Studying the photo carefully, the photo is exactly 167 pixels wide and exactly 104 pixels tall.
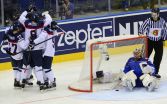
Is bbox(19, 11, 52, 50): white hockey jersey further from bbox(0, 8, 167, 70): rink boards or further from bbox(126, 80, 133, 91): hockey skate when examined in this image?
bbox(0, 8, 167, 70): rink boards

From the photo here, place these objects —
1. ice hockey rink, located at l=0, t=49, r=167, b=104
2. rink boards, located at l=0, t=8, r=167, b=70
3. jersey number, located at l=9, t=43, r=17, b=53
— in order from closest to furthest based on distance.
→ 1. ice hockey rink, located at l=0, t=49, r=167, b=104
2. jersey number, located at l=9, t=43, r=17, b=53
3. rink boards, located at l=0, t=8, r=167, b=70

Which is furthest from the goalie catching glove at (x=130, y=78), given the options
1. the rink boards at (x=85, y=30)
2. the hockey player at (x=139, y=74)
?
the rink boards at (x=85, y=30)

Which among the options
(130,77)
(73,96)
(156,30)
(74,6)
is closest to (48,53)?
(73,96)

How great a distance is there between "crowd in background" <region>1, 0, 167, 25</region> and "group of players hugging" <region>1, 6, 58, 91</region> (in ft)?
8.75

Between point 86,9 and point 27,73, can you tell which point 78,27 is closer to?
point 86,9

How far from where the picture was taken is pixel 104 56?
10219 mm

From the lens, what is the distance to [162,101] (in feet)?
30.0

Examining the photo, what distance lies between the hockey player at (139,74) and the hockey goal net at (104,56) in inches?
13.1

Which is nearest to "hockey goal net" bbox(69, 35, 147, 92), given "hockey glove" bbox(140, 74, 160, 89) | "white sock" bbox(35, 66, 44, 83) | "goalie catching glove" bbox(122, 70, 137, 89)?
"goalie catching glove" bbox(122, 70, 137, 89)

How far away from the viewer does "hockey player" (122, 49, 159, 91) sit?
9664 millimetres

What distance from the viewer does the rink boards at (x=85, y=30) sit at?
12898 mm

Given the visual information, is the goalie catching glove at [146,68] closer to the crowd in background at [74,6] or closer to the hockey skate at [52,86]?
the hockey skate at [52,86]

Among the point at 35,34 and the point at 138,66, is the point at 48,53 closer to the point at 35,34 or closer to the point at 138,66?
the point at 35,34

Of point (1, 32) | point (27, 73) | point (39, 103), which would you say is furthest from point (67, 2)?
point (39, 103)
